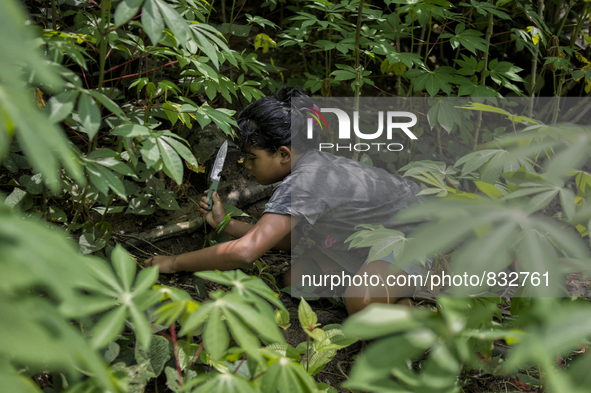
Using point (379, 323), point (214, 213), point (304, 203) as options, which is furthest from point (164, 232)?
point (379, 323)

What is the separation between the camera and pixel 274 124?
1728 mm

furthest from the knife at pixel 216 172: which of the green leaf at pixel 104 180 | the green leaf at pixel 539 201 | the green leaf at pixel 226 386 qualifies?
the green leaf at pixel 539 201

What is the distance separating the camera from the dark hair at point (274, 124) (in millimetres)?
1732

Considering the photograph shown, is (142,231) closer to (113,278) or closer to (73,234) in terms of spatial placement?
(73,234)

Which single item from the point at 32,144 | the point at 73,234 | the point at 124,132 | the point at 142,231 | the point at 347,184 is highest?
the point at 32,144

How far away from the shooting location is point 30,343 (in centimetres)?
41

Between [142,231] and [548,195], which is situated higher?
[548,195]

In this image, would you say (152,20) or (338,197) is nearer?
(152,20)

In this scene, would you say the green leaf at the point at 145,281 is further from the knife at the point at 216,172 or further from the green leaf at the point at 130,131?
the knife at the point at 216,172

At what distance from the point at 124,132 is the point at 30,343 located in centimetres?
69

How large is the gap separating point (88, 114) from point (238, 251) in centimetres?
73

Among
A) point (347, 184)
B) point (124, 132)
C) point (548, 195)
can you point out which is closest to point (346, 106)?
point (347, 184)

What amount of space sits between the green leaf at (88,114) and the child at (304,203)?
0.71 metres

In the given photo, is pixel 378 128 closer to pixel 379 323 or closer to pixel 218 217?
pixel 218 217
